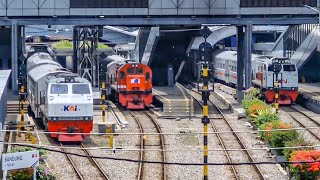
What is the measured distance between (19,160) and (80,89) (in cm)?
1338

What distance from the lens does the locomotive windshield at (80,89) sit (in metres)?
30.2

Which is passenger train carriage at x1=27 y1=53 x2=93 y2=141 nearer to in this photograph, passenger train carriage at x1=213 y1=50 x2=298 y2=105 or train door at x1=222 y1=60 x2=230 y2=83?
passenger train carriage at x1=213 y1=50 x2=298 y2=105

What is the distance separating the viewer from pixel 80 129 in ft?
96.8

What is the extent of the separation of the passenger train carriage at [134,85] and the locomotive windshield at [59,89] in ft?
38.4

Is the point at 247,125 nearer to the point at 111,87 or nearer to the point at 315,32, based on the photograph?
the point at 111,87

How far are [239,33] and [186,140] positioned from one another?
1611 cm

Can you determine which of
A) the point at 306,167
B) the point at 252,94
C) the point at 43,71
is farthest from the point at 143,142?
the point at 252,94

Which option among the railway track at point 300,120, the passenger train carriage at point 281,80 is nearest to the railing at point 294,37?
the passenger train carriage at point 281,80

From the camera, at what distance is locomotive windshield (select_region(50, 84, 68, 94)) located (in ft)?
99.0

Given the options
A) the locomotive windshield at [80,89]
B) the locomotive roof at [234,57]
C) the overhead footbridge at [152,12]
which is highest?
the overhead footbridge at [152,12]

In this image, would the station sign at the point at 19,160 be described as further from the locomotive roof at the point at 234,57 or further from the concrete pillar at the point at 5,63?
the concrete pillar at the point at 5,63

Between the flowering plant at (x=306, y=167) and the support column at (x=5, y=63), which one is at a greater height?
the support column at (x=5, y=63)

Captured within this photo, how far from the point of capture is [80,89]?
30.3m

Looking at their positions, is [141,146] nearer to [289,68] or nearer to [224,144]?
[224,144]
